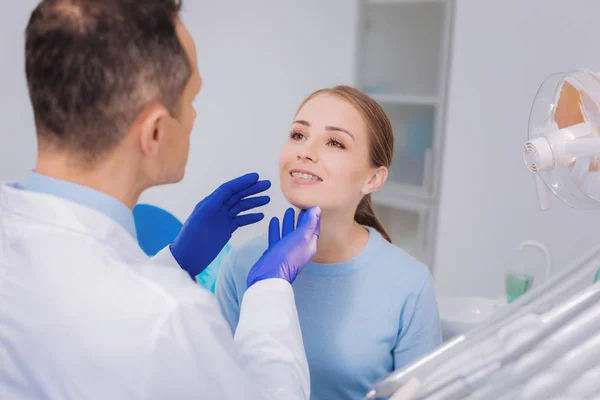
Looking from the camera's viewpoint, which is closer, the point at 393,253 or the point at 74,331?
the point at 74,331

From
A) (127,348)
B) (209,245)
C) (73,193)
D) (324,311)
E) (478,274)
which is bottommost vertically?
(478,274)

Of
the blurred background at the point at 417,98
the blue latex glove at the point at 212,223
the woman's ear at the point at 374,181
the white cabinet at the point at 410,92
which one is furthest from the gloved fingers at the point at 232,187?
the white cabinet at the point at 410,92

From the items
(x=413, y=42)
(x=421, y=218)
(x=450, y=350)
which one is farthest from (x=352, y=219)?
(x=413, y=42)

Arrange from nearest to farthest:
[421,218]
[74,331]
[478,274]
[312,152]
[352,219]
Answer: [74,331] → [312,152] → [352,219] → [478,274] → [421,218]

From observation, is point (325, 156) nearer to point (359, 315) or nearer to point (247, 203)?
point (247, 203)

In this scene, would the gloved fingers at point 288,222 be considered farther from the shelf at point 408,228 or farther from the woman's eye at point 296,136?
the shelf at point 408,228

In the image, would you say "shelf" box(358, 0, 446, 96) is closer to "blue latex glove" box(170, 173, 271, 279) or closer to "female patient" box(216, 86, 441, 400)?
"female patient" box(216, 86, 441, 400)

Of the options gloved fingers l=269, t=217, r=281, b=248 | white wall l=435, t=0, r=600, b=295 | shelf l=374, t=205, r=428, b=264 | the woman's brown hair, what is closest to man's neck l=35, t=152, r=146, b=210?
gloved fingers l=269, t=217, r=281, b=248

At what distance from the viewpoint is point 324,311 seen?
1.25 meters

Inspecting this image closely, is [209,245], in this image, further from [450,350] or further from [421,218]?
[421,218]

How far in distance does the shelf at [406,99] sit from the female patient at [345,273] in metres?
1.34

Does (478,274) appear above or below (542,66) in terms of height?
below

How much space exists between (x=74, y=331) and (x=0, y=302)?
9 cm

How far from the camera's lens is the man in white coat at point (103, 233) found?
0.66 meters
